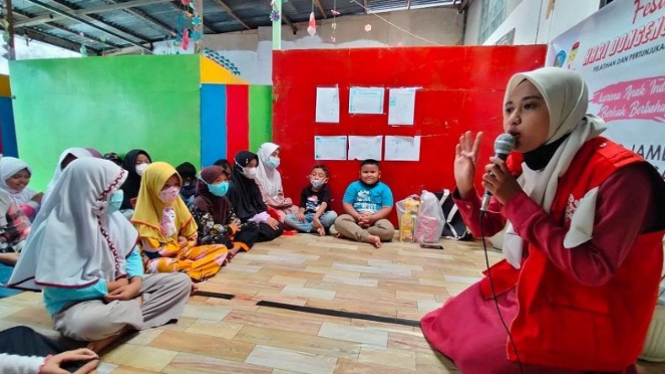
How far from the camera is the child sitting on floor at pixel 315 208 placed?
11.0ft

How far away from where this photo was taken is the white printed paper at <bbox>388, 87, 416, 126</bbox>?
10.9 feet

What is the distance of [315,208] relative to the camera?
3.46 meters

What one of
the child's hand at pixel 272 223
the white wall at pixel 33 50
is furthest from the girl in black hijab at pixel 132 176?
the white wall at pixel 33 50

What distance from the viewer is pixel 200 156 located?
3492mm

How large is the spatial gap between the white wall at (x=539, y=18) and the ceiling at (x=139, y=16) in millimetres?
2476

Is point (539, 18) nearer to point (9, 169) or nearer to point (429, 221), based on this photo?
point (429, 221)

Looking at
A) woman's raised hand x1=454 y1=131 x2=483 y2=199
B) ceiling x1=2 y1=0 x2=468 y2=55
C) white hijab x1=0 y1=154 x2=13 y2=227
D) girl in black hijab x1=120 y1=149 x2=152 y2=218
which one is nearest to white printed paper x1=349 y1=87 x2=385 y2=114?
girl in black hijab x1=120 y1=149 x2=152 y2=218

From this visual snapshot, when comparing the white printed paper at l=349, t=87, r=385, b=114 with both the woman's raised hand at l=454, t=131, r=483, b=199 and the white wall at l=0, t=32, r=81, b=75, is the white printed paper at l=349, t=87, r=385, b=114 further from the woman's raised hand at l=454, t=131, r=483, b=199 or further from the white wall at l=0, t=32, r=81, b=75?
the white wall at l=0, t=32, r=81, b=75

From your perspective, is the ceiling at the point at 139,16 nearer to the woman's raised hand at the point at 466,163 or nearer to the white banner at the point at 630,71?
the white banner at the point at 630,71

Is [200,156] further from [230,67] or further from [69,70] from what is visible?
[230,67]

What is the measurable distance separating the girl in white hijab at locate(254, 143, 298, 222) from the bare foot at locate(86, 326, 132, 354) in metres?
1.99

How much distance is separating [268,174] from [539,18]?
3076mm

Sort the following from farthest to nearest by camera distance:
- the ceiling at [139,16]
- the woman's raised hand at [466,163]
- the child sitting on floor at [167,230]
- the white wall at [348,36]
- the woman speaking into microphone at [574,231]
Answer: the white wall at [348,36]
the ceiling at [139,16]
the child sitting on floor at [167,230]
the woman's raised hand at [466,163]
the woman speaking into microphone at [574,231]

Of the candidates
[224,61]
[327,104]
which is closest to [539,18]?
[327,104]
